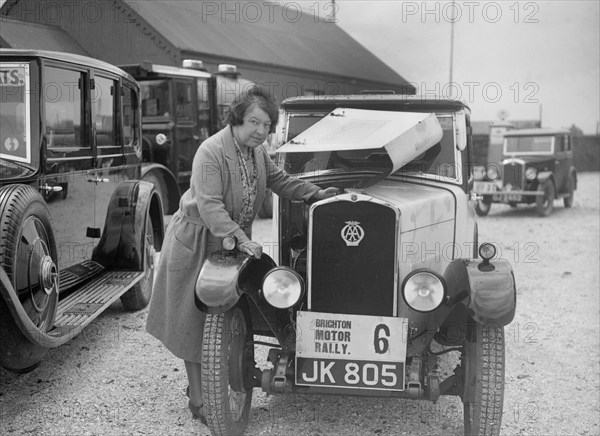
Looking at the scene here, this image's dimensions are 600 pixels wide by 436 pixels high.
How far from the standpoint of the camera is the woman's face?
10.6ft

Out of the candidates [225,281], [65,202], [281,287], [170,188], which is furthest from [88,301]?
[170,188]

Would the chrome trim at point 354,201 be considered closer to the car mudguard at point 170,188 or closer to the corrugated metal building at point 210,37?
the car mudguard at point 170,188

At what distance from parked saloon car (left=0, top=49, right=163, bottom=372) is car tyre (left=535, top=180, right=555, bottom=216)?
9.06 m

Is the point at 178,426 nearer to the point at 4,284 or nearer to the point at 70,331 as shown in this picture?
the point at 70,331

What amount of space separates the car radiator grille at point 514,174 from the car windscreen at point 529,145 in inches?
48.7

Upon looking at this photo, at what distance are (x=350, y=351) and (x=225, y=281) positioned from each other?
0.67 meters

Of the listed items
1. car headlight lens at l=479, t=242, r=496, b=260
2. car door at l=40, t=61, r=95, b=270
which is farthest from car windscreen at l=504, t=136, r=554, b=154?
car headlight lens at l=479, t=242, r=496, b=260

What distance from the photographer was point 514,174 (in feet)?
40.9

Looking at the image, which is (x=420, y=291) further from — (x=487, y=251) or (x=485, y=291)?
(x=487, y=251)

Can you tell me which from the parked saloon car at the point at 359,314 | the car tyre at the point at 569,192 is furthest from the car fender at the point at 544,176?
the parked saloon car at the point at 359,314

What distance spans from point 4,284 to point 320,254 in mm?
1516

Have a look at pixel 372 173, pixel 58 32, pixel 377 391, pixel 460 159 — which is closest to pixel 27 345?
pixel 377 391

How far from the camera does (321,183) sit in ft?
13.1

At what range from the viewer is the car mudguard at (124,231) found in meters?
5.09
